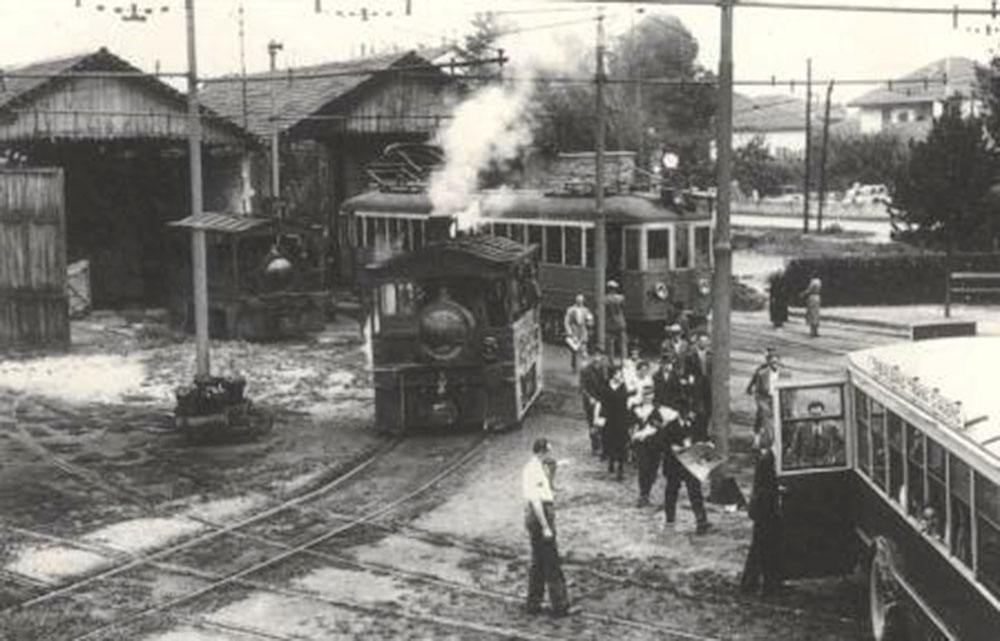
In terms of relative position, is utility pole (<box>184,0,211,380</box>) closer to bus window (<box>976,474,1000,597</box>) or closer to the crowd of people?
the crowd of people

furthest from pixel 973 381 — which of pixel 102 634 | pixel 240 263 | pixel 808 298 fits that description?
pixel 240 263

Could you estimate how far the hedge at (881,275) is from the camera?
35875 mm

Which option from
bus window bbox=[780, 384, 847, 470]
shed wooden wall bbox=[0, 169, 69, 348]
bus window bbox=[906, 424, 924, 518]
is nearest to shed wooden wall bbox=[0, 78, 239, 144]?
shed wooden wall bbox=[0, 169, 69, 348]

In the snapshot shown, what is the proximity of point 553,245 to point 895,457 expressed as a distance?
18956mm

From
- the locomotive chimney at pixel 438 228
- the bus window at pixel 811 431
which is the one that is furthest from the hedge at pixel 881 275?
the bus window at pixel 811 431

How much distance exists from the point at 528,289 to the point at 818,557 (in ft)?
34.3

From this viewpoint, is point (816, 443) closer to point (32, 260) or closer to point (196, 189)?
point (196, 189)

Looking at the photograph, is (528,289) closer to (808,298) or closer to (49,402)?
(49,402)

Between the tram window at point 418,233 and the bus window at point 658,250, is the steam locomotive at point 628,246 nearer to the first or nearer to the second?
the bus window at point 658,250

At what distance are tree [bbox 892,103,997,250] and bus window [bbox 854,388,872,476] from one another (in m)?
23.7

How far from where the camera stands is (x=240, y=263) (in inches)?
1213

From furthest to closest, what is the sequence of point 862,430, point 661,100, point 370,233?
1. point 661,100
2. point 370,233
3. point 862,430

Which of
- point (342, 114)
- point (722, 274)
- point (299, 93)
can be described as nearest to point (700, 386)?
point (722, 274)

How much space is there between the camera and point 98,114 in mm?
33844
